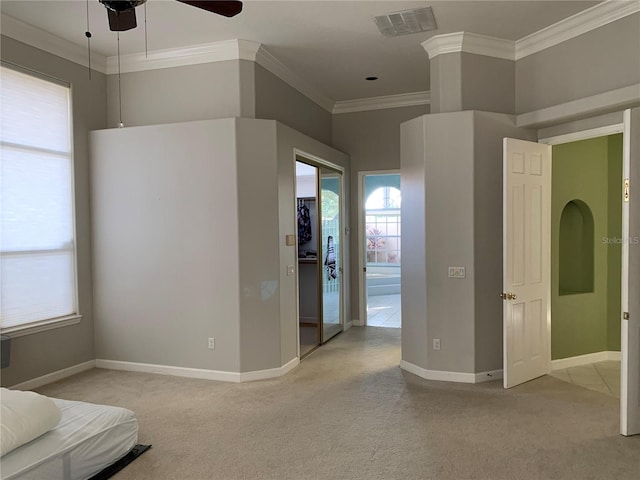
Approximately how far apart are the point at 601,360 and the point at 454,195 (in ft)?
8.37

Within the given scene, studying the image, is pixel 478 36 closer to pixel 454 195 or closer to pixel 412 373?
pixel 454 195

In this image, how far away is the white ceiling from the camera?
386 centimetres

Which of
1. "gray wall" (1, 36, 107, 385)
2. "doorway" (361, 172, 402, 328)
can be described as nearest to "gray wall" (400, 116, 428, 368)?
"gray wall" (1, 36, 107, 385)

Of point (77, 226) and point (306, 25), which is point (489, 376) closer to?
point (306, 25)

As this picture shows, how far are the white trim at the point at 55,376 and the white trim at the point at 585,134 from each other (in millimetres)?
5119

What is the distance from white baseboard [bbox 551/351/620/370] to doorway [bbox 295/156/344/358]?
8.65ft

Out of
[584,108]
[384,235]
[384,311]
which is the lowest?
[384,311]

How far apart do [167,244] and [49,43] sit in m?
2.17

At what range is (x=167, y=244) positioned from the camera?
15.2 feet

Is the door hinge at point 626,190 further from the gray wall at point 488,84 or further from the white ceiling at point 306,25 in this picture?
the gray wall at point 488,84

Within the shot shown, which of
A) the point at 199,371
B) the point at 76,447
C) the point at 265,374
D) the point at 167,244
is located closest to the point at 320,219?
the point at 167,244

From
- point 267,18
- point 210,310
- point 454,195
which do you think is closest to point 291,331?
point 210,310

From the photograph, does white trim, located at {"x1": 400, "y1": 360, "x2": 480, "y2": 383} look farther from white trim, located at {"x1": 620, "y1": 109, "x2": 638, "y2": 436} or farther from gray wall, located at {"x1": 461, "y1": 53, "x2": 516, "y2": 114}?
gray wall, located at {"x1": 461, "y1": 53, "x2": 516, "y2": 114}

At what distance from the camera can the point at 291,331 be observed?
190 inches
